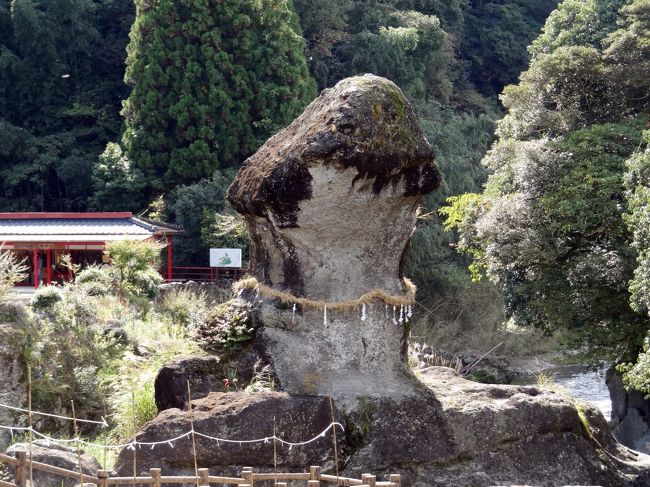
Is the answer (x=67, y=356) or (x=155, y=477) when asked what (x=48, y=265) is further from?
(x=155, y=477)

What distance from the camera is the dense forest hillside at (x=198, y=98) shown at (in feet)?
115

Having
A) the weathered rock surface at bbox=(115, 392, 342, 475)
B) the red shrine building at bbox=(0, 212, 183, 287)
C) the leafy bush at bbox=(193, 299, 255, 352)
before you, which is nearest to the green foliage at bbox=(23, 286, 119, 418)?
the leafy bush at bbox=(193, 299, 255, 352)

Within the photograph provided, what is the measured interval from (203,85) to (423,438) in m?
26.4

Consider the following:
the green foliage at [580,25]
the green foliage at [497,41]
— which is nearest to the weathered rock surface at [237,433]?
the green foliage at [580,25]

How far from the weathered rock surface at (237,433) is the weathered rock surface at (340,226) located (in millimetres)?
758

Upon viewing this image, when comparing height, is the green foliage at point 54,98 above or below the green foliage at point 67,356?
above

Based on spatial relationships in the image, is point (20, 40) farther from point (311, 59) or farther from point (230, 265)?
point (230, 265)

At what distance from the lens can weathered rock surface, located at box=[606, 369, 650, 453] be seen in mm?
20312

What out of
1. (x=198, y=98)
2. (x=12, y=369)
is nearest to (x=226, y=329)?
(x=12, y=369)

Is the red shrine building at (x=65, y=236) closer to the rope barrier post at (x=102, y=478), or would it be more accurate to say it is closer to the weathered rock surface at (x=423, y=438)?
the weathered rock surface at (x=423, y=438)

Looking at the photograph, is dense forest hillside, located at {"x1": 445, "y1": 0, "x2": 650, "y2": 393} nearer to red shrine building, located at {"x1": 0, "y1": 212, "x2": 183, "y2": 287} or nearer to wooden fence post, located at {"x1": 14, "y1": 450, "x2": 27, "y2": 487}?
wooden fence post, located at {"x1": 14, "y1": 450, "x2": 27, "y2": 487}

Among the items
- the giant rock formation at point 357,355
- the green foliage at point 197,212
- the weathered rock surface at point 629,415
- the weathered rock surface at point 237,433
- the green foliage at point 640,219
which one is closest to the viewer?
the weathered rock surface at point 237,433

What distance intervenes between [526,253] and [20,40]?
87.3 ft

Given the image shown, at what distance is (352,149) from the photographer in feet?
35.5
